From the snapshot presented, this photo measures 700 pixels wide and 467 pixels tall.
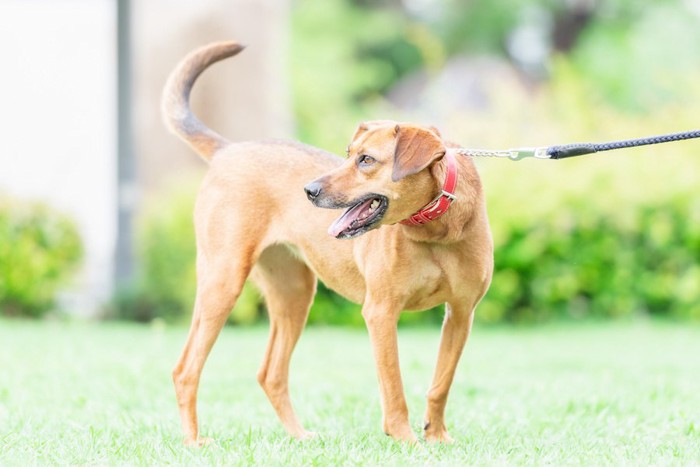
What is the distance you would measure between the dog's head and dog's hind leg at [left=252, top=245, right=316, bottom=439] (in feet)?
3.80

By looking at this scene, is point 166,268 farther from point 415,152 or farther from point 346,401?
point 415,152

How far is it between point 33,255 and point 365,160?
25.9ft

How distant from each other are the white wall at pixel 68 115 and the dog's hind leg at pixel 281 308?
7.95 metres

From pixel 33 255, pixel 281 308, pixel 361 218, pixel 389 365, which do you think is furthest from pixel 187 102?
pixel 33 255

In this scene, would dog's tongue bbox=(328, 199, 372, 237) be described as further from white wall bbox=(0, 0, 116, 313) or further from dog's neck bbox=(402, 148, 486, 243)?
white wall bbox=(0, 0, 116, 313)

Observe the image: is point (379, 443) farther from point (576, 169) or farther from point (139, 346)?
point (576, 169)

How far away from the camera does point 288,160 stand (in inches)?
216

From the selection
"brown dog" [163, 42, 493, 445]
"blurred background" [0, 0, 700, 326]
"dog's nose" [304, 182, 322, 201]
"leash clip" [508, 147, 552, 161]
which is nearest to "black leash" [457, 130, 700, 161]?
"leash clip" [508, 147, 552, 161]

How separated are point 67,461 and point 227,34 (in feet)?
35.8

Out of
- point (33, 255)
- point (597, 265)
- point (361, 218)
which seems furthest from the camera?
point (33, 255)

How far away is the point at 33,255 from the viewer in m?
11.6

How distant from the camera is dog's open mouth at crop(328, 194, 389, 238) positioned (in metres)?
4.59

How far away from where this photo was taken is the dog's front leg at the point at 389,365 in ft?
16.2

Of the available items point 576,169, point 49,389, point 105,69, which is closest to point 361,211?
point 49,389
